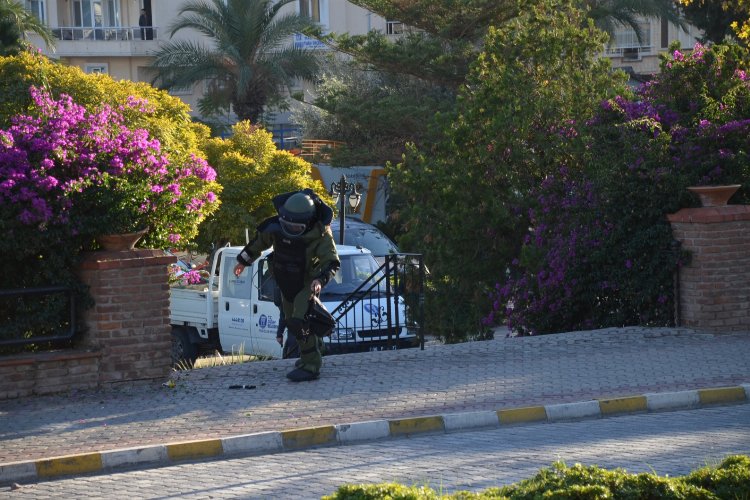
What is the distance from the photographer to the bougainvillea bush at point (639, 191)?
44.0 feet

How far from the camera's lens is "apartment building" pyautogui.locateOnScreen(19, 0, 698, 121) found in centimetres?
5047

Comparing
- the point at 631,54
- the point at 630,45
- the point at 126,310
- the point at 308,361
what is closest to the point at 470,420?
the point at 308,361

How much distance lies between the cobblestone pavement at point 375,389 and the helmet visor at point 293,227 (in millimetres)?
1480

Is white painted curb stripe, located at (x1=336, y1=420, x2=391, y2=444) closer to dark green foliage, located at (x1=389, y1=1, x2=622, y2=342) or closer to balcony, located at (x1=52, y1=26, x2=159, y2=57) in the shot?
dark green foliage, located at (x1=389, y1=1, x2=622, y2=342)

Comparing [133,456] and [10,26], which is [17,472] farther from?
[10,26]

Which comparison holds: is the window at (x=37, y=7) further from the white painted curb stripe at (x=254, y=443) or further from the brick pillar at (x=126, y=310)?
the white painted curb stripe at (x=254, y=443)

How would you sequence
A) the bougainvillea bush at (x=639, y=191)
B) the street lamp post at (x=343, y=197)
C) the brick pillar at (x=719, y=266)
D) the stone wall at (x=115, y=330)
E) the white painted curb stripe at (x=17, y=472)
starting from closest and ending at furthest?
the white painted curb stripe at (x=17, y=472), the stone wall at (x=115, y=330), the brick pillar at (x=719, y=266), the bougainvillea bush at (x=639, y=191), the street lamp post at (x=343, y=197)

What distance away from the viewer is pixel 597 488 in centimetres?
533

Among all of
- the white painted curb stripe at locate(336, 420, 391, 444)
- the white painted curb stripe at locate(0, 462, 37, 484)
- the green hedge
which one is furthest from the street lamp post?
the green hedge

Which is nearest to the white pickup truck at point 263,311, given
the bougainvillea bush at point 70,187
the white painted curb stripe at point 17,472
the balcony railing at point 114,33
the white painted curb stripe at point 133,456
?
the bougainvillea bush at point 70,187

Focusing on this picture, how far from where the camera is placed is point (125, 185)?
10.1 metres

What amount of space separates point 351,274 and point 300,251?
19.3 ft

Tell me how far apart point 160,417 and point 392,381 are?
2433mm

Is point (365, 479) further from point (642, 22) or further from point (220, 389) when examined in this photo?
point (642, 22)
